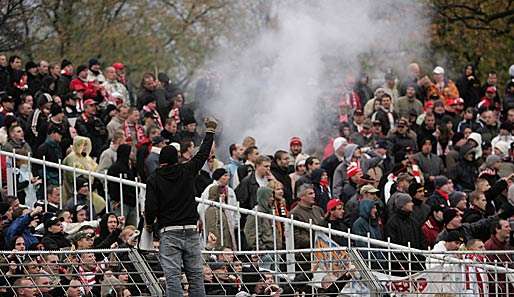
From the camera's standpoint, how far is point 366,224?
69.9ft

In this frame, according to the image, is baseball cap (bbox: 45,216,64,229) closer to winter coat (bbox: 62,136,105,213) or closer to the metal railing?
the metal railing

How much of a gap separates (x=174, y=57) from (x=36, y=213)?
2695 centimetres

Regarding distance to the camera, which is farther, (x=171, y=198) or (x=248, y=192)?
(x=248, y=192)

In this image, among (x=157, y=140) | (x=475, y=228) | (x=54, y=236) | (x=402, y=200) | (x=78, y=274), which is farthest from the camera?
(x=157, y=140)

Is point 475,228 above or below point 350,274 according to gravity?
above

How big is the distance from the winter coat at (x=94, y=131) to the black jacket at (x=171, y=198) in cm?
834

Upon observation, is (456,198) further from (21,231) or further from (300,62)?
(300,62)

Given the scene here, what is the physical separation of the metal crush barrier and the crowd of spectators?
16 cm

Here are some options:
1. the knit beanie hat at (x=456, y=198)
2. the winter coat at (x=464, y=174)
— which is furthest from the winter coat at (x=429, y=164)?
the knit beanie hat at (x=456, y=198)

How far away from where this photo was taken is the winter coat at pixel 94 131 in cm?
2558

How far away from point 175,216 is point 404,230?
504cm

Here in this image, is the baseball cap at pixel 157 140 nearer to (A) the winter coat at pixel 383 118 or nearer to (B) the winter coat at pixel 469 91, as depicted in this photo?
(A) the winter coat at pixel 383 118

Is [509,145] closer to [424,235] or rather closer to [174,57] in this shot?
[424,235]

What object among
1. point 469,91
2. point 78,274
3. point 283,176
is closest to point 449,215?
point 283,176
